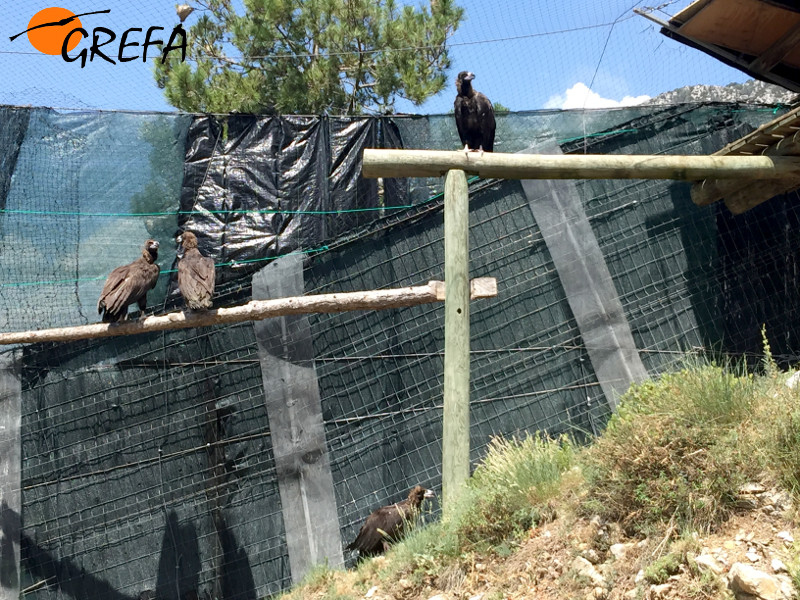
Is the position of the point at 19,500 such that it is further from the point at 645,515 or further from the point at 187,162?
the point at 645,515

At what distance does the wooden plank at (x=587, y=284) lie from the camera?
6.50m

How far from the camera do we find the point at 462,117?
21.5ft

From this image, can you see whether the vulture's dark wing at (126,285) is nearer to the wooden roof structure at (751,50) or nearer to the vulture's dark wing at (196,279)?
the vulture's dark wing at (196,279)

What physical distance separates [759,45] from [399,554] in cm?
557

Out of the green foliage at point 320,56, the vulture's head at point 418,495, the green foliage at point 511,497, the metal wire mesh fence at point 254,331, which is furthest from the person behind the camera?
the green foliage at point 320,56

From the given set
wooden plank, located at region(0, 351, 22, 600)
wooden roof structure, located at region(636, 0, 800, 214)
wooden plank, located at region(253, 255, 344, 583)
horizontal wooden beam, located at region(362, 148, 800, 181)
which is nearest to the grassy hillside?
horizontal wooden beam, located at region(362, 148, 800, 181)

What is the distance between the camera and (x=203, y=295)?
5.80 m

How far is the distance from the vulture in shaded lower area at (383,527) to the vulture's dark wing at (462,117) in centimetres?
286

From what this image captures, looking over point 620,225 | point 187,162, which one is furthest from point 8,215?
point 620,225

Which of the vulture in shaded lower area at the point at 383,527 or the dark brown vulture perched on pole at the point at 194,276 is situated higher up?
the dark brown vulture perched on pole at the point at 194,276

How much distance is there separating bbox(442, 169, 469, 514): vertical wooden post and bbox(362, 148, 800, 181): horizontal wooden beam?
0.46 feet

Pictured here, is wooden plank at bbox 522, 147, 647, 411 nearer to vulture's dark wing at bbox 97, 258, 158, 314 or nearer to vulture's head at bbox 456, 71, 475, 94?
vulture's head at bbox 456, 71, 475, 94

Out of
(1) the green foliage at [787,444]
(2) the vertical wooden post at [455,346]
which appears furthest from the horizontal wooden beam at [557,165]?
(1) the green foliage at [787,444]

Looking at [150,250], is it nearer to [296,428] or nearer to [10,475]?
[296,428]
